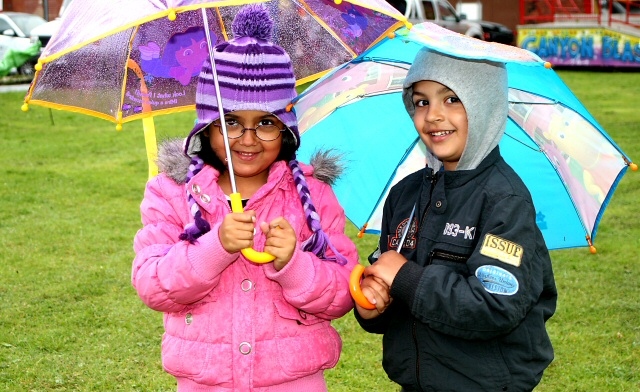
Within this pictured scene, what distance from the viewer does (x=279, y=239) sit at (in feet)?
7.97

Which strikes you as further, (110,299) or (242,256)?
(110,299)

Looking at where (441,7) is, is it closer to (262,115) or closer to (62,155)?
(62,155)

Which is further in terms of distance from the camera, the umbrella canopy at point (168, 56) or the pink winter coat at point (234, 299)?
the umbrella canopy at point (168, 56)

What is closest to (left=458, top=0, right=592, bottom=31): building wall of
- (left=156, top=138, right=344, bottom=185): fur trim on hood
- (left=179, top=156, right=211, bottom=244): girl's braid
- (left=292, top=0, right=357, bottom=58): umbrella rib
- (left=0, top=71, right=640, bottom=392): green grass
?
(left=0, top=71, right=640, bottom=392): green grass

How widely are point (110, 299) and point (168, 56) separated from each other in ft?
8.90

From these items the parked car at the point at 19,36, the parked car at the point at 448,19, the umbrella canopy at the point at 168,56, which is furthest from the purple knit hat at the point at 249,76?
the parked car at the point at 448,19

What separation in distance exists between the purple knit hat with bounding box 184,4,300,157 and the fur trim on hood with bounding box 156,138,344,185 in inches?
1.8

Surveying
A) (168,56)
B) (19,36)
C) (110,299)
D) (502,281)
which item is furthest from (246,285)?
(19,36)

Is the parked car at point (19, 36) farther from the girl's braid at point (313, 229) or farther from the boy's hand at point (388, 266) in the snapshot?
the boy's hand at point (388, 266)

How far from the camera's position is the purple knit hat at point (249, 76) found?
8.50 feet

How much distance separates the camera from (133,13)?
237 centimetres

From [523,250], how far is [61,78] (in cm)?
151

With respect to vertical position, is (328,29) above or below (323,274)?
above

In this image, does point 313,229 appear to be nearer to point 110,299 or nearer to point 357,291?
point 357,291
